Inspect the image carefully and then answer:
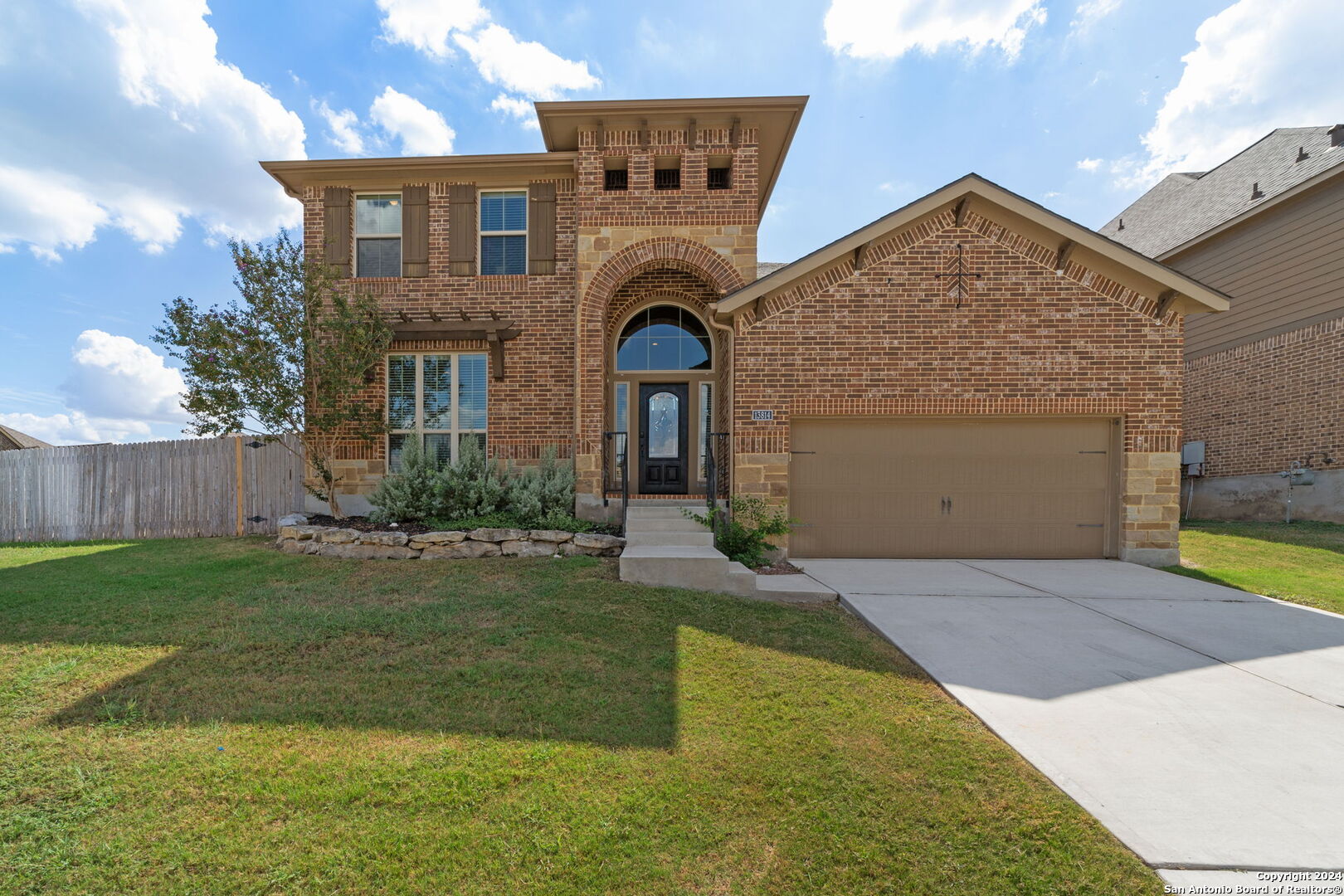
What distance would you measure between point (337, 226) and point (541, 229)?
363 centimetres

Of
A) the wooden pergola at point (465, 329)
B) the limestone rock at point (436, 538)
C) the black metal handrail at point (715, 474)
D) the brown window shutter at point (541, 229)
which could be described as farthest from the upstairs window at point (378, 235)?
the black metal handrail at point (715, 474)

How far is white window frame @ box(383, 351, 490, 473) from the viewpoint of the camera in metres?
9.66

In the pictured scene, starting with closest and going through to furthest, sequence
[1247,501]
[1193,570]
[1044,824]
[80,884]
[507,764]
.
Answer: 1. [80,884]
2. [1044,824]
3. [507,764]
4. [1193,570]
5. [1247,501]

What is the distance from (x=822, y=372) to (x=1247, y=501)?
38.3 feet

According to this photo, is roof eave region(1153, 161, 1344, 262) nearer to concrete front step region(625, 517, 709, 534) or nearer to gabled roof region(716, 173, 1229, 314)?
gabled roof region(716, 173, 1229, 314)

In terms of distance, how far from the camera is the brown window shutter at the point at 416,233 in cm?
976

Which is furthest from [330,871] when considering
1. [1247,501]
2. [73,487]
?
[1247,501]

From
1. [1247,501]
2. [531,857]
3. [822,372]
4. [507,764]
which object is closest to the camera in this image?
[531,857]

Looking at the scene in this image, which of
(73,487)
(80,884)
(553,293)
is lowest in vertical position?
(80,884)

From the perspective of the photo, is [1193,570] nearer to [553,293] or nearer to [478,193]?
[553,293]

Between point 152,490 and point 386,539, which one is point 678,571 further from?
point 152,490

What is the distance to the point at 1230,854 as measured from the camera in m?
2.19

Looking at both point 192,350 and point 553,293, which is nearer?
point 192,350

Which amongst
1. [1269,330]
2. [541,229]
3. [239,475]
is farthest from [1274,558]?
[239,475]
